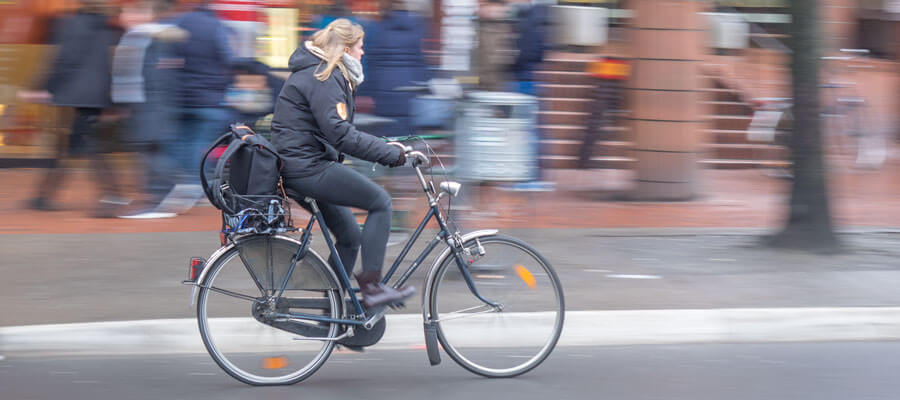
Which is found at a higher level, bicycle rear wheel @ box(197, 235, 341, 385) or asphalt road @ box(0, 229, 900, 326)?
bicycle rear wheel @ box(197, 235, 341, 385)

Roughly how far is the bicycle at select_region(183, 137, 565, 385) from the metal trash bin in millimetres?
1529

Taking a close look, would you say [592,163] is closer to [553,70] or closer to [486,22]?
[553,70]

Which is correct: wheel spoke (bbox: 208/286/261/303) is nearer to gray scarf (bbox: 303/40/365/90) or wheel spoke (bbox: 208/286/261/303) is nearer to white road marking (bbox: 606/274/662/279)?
gray scarf (bbox: 303/40/365/90)

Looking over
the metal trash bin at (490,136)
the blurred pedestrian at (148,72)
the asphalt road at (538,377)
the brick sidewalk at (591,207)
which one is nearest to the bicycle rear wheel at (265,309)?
the asphalt road at (538,377)

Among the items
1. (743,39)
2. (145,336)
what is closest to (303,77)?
(145,336)

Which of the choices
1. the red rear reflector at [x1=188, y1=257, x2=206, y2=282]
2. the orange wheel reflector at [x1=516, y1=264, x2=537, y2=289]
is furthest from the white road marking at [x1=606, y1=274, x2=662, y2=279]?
the red rear reflector at [x1=188, y1=257, x2=206, y2=282]

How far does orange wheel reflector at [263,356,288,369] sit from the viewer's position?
5.06m

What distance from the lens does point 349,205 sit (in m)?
4.87

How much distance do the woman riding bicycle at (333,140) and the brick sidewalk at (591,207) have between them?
1.68 metres

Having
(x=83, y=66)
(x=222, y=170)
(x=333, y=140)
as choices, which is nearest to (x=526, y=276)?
(x=333, y=140)

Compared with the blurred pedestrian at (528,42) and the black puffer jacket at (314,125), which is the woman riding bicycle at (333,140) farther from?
the blurred pedestrian at (528,42)

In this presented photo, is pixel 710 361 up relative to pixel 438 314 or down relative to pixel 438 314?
down

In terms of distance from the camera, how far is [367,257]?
491 cm

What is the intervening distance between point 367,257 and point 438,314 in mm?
453
